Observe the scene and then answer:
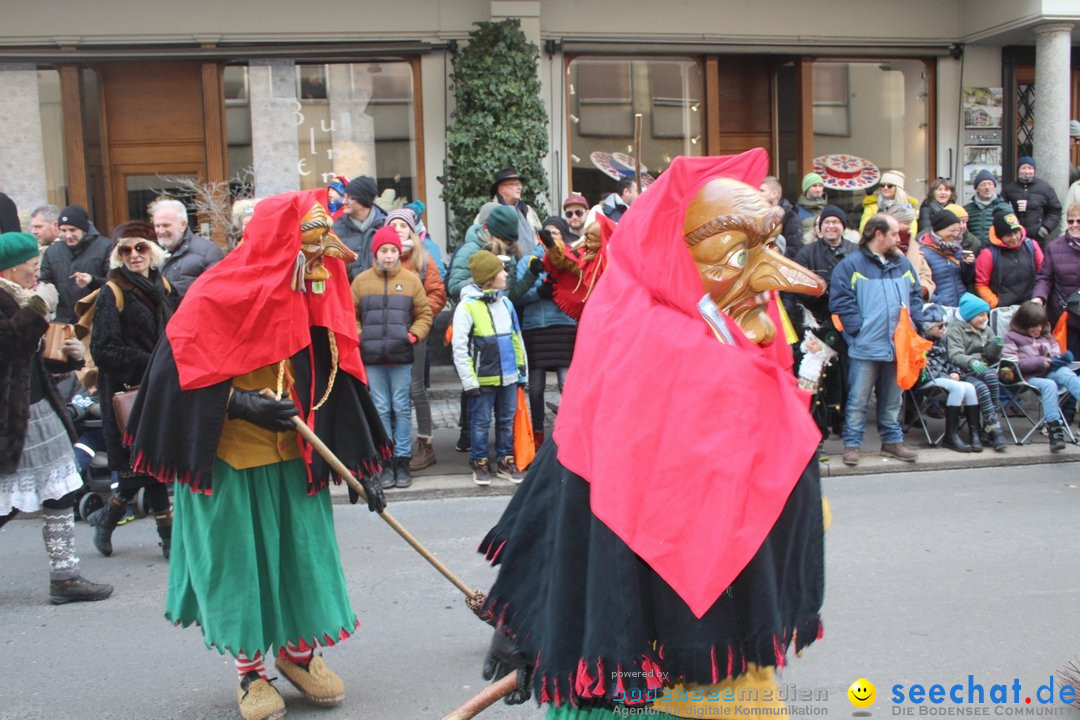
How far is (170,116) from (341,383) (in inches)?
372

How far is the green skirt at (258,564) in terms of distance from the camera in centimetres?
431

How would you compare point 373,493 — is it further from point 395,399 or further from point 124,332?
point 395,399

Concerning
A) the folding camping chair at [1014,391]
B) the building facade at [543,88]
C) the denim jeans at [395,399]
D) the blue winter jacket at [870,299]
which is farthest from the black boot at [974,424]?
the building facade at [543,88]

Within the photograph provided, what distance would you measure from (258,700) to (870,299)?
245 inches

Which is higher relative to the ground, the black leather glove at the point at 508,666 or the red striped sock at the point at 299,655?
the black leather glove at the point at 508,666

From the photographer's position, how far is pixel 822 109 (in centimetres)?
1455

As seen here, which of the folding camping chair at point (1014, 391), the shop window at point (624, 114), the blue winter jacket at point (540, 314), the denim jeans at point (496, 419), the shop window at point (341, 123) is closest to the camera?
the denim jeans at point (496, 419)

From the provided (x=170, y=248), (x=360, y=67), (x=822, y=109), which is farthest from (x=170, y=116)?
(x=822, y=109)

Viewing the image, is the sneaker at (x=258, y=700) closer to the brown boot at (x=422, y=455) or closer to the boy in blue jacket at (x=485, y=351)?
the boy in blue jacket at (x=485, y=351)

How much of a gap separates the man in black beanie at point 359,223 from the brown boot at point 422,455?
5.00 feet

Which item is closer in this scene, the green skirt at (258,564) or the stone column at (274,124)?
the green skirt at (258,564)

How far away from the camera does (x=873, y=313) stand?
9055mm

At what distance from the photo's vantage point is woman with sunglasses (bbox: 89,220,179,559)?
647cm

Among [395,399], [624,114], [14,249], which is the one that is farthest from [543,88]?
[14,249]
